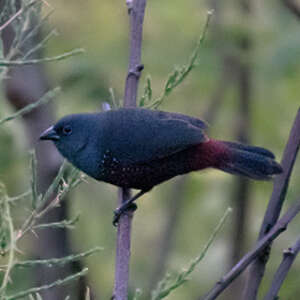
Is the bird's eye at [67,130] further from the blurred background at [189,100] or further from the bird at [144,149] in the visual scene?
the blurred background at [189,100]

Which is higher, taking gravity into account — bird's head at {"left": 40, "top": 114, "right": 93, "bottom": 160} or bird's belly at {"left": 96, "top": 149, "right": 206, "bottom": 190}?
bird's head at {"left": 40, "top": 114, "right": 93, "bottom": 160}

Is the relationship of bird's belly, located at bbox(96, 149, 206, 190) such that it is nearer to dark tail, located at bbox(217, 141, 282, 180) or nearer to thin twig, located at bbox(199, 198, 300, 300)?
dark tail, located at bbox(217, 141, 282, 180)

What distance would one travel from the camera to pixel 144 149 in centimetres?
333

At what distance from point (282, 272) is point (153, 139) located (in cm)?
134

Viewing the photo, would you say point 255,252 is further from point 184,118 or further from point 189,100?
point 189,100

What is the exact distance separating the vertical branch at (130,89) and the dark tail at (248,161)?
0.72 m

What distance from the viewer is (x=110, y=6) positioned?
20.6ft

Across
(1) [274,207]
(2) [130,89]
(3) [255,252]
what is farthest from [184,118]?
(3) [255,252]

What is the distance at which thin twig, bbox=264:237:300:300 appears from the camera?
2123 millimetres

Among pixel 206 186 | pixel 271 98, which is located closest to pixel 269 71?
pixel 271 98

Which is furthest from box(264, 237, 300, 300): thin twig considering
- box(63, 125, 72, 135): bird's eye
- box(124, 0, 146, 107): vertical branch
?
box(63, 125, 72, 135): bird's eye

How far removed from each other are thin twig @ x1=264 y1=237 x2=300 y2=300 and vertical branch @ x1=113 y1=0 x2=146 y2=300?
0.51 m

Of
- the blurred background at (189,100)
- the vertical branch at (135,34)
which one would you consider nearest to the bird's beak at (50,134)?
the vertical branch at (135,34)

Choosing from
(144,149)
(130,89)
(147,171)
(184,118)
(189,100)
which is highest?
(130,89)
